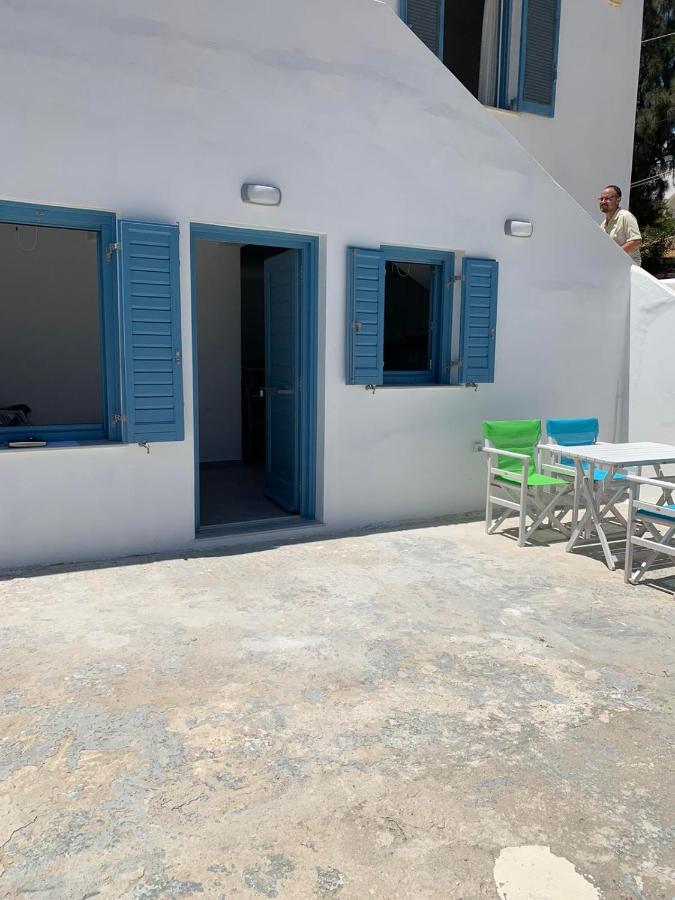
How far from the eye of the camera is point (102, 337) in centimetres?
464

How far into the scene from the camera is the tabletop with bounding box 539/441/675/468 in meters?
4.66

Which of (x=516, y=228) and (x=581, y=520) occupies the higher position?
(x=516, y=228)

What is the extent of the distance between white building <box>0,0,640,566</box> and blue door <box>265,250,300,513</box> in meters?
0.03

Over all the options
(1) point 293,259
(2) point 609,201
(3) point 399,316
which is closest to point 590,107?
(2) point 609,201

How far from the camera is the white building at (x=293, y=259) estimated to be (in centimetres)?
430

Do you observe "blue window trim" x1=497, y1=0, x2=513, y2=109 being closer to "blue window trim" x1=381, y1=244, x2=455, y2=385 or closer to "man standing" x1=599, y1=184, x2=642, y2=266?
"man standing" x1=599, y1=184, x2=642, y2=266

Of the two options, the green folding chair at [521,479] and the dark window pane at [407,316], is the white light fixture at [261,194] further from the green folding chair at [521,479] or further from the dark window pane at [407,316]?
the green folding chair at [521,479]

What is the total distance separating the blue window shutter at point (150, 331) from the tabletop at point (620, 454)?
281 centimetres

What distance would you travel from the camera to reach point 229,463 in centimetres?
830

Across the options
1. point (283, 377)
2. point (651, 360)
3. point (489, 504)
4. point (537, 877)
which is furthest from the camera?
point (651, 360)

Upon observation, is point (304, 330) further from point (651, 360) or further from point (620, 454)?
point (651, 360)

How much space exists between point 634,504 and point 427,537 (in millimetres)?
1589

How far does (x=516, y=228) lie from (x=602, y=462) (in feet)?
7.88

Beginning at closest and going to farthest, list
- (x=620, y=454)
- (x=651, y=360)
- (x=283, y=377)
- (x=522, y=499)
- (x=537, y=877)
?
(x=537, y=877)
(x=620, y=454)
(x=522, y=499)
(x=283, y=377)
(x=651, y=360)
